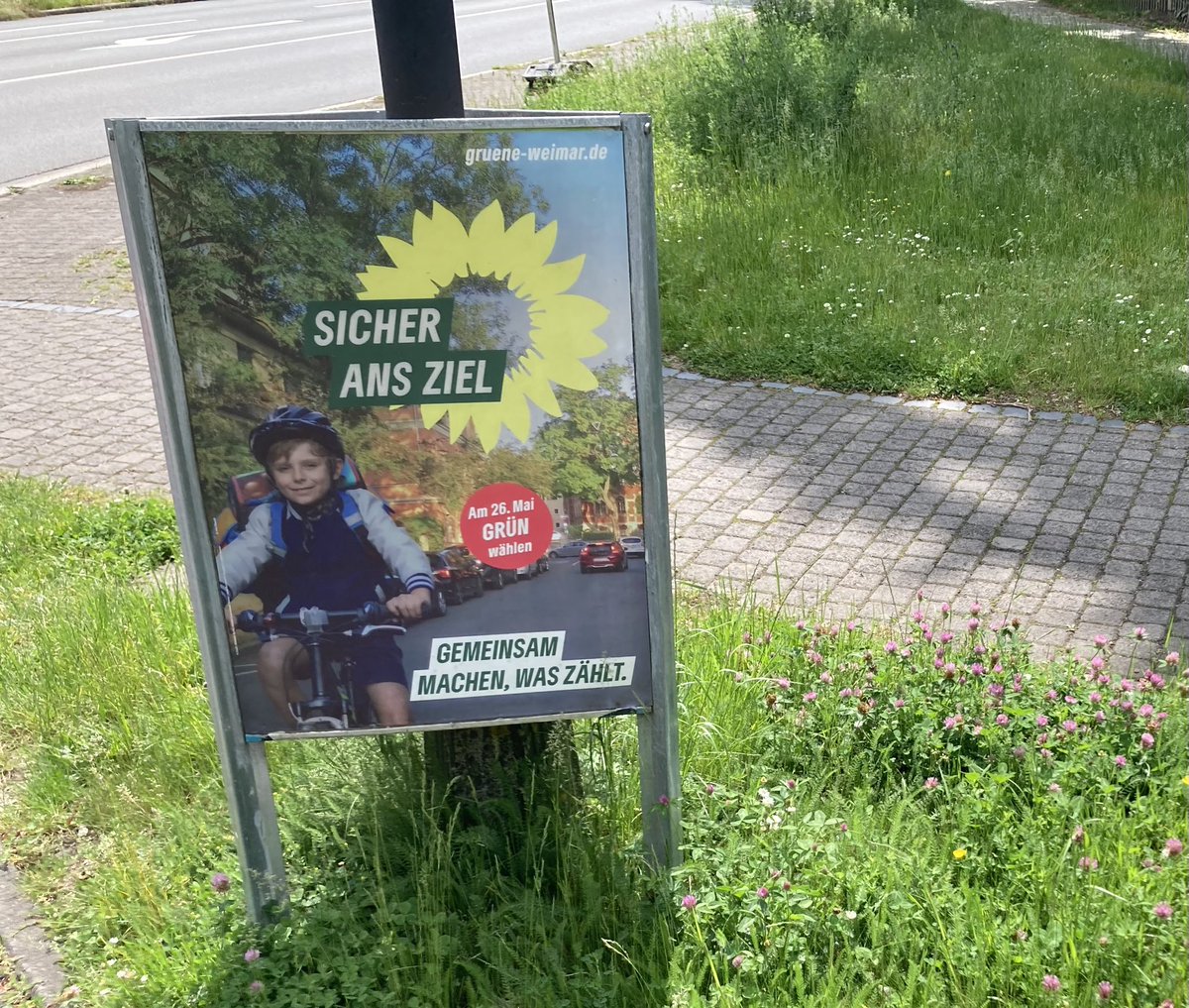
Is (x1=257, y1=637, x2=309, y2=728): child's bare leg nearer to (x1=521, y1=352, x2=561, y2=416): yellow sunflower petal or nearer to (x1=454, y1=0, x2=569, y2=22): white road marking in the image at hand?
(x1=521, y1=352, x2=561, y2=416): yellow sunflower petal

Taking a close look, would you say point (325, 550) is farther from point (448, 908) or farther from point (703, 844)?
point (703, 844)

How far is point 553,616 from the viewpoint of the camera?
265 centimetres

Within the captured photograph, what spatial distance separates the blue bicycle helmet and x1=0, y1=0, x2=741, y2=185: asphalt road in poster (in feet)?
32.3

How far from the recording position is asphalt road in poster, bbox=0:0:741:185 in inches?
576

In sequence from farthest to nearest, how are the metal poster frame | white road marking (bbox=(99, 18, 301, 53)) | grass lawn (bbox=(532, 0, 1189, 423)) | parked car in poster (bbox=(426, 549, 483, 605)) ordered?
white road marking (bbox=(99, 18, 301, 53))
grass lawn (bbox=(532, 0, 1189, 423))
parked car in poster (bbox=(426, 549, 483, 605))
the metal poster frame

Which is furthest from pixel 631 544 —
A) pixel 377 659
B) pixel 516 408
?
pixel 377 659

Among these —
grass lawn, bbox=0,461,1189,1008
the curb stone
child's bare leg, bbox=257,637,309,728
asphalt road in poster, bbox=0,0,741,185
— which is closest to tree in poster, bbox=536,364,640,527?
child's bare leg, bbox=257,637,309,728

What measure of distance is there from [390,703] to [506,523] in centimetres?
46

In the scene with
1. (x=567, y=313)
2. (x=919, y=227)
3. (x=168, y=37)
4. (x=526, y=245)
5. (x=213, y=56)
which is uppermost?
(x=526, y=245)

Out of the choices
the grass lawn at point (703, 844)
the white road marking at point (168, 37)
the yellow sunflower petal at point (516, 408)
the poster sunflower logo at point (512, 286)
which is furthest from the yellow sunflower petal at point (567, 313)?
the white road marking at point (168, 37)

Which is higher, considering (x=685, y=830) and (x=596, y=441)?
(x=596, y=441)

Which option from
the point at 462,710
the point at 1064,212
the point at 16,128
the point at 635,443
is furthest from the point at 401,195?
the point at 16,128

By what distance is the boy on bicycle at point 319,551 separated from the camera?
8.46ft

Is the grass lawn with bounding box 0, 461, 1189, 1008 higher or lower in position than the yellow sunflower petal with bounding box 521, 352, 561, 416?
lower
